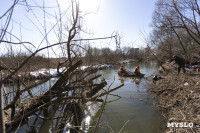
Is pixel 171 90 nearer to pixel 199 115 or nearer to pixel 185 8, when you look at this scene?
pixel 199 115

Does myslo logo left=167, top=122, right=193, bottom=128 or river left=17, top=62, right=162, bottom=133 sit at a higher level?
myslo logo left=167, top=122, right=193, bottom=128

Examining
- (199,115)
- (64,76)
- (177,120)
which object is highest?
(64,76)

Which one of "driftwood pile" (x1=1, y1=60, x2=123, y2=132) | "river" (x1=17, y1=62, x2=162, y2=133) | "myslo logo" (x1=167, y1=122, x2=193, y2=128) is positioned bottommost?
"river" (x1=17, y1=62, x2=162, y2=133)

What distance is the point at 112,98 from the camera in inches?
286

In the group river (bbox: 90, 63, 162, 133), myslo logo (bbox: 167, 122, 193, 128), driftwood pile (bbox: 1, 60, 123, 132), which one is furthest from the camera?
river (bbox: 90, 63, 162, 133)

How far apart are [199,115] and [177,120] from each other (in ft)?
2.07

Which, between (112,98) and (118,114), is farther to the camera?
(112,98)

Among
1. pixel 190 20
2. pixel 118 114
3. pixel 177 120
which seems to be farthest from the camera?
pixel 190 20

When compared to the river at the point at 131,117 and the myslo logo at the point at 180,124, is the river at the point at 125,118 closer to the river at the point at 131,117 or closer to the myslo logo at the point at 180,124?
the river at the point at 131,117

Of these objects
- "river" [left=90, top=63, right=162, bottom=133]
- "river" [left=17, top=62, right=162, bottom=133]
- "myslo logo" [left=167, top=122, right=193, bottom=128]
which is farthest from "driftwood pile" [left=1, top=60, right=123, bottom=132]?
"myslo logo" [left=167, top=122, right=193, bottom=128]

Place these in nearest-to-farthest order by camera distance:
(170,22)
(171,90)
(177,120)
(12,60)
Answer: (12,60), (177,120), (171,90), (170,22)

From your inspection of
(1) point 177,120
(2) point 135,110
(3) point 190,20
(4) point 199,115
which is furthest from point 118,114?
(3) point 190,20

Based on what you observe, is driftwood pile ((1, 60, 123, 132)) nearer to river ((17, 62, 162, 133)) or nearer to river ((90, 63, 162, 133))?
river ((17, 62, 162, 133))

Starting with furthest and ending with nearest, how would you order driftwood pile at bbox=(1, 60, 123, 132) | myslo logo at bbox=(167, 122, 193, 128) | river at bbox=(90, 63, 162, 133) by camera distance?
1. river at bbox=(90, 63, 162, 133)
2. myslo logo at bbox=(167, 122, 193, 128)
3. driftwood pile at bbox=(1, 60, 123, 132)
